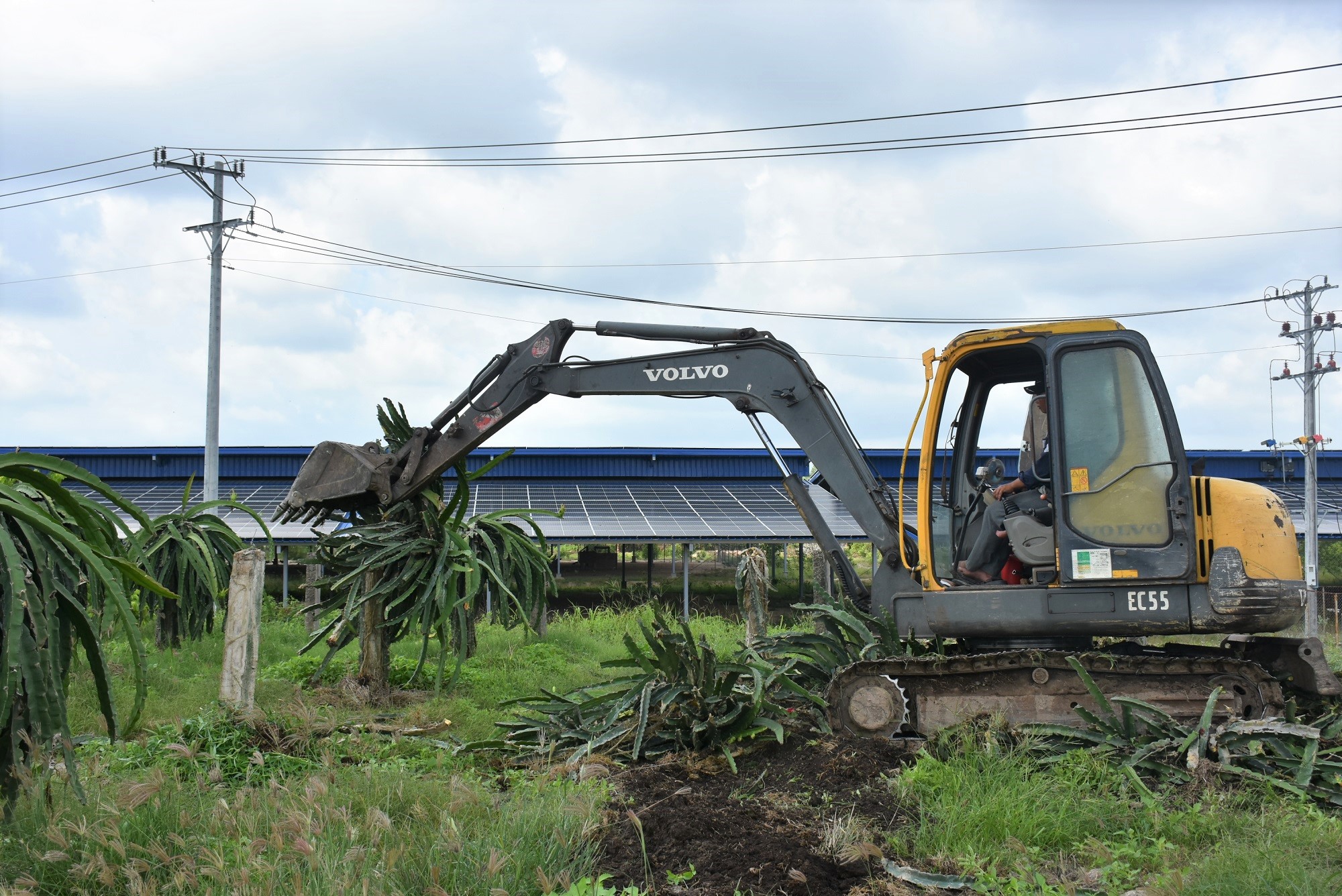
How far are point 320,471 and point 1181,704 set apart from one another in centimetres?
720

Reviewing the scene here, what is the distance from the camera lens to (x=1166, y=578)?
671 centimetres

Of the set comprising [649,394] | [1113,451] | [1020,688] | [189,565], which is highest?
[649,394]

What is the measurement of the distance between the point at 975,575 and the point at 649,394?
10.0 feet

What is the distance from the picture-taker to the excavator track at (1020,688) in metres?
6.77

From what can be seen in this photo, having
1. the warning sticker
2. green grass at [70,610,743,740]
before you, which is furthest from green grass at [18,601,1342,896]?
green grass at [70,610,743,740]

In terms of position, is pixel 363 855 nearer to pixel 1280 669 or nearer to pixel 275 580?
pixel 1280 669

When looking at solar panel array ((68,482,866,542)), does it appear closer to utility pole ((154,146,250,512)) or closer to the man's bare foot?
utility pole ((154,146,250,512))

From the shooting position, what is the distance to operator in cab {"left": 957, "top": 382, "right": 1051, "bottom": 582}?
7293 mm

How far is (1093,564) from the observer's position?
6.82 metres

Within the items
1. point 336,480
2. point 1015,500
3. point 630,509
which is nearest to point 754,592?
point 336,480

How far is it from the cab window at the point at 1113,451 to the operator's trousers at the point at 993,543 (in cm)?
44

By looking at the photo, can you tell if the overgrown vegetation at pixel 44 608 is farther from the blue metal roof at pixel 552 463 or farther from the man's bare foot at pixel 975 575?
the blue metal roof at pixel 552 463

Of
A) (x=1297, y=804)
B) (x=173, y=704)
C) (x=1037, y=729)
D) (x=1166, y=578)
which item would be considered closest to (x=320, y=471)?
(x=173, y=704)

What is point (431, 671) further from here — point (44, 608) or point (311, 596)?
point (44, 608)
